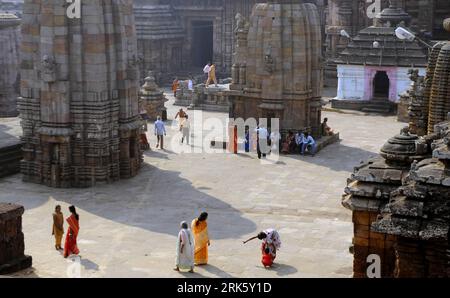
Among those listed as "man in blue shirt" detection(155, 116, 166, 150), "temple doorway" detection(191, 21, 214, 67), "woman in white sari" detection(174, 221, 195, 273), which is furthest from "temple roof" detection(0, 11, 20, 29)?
"woman in white sari" detection(174, 221, 195, 273)

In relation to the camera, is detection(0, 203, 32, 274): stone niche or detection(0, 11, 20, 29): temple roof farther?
detection(0, 11, 20, 29): temple roof

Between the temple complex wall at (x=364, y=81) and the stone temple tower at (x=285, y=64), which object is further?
the temple complex wall at (x=364, y=81)

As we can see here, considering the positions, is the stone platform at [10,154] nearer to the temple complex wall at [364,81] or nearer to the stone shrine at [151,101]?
the stone shrine at [151,101]

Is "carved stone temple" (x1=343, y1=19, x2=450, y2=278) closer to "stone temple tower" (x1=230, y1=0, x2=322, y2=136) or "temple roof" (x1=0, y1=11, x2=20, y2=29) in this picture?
"stone temple tower" (x1=230, y1=0, x2=322, y2=136)

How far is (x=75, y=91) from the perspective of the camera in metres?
24.2

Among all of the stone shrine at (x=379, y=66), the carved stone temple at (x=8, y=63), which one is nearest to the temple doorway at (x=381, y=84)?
the stone shrine at (x=379, y=66)

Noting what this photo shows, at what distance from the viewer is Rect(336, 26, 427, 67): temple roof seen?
40.6m

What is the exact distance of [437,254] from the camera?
10766mm

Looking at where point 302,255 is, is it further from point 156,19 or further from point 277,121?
point 156,19

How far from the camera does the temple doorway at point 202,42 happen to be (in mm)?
55250

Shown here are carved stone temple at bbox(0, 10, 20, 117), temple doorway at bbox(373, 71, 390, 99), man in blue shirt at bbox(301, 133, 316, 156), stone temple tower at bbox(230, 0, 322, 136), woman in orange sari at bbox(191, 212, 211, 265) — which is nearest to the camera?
woman in orange sari at bbox(191, 212, 211, 265)

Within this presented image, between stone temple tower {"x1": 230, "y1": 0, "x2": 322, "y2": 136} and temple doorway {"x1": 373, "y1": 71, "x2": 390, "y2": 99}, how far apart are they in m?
11.3

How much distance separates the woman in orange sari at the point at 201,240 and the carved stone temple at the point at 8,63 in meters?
23.1
